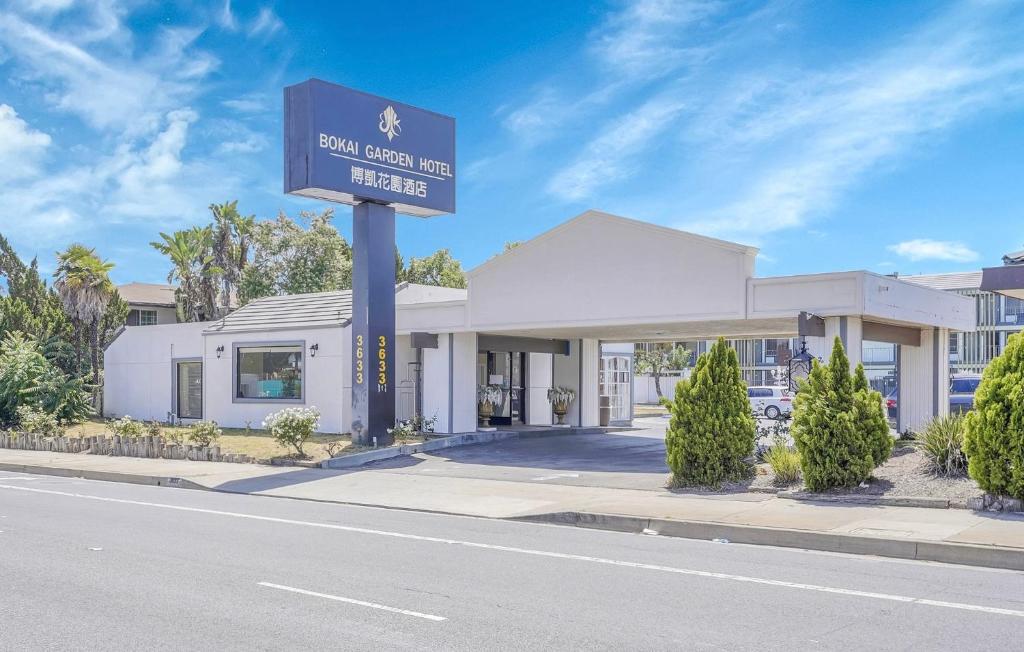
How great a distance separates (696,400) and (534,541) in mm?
5054

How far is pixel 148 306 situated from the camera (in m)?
47.2

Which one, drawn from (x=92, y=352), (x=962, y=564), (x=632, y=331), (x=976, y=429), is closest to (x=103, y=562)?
(x=962, y=564)

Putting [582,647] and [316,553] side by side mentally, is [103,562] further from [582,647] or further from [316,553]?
[582,647]

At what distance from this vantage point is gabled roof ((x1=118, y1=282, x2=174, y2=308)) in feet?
155

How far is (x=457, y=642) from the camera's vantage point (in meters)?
6.66

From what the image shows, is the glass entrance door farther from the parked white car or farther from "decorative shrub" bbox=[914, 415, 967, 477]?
the parked white car

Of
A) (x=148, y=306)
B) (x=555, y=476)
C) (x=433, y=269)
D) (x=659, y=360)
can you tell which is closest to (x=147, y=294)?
(x=148, y=306)

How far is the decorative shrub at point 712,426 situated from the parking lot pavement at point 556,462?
3.32 ft

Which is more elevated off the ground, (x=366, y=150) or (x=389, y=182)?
(x=366, y=150)

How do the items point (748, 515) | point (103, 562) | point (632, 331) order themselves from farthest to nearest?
point (632, 331) → point (748, 515) → point (103, 562)

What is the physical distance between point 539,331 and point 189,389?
1261cm

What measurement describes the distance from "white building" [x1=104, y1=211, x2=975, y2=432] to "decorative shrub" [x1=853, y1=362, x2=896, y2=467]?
357 centimetres

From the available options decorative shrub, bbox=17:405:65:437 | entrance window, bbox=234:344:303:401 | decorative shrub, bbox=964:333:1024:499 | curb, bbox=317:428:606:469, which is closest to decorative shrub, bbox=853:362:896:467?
decorative shrub, bbox=964:333:1024:499

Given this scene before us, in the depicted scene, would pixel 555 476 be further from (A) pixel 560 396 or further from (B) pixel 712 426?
(A) pixel 560 396
